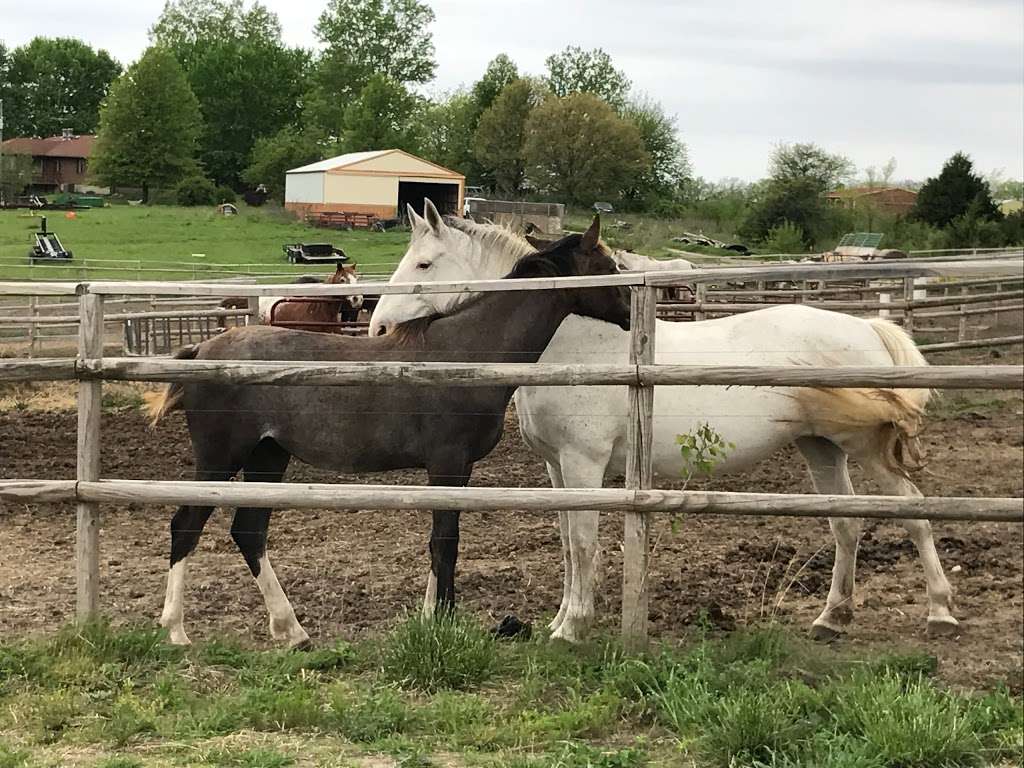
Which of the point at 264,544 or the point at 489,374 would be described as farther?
the point at 264,544

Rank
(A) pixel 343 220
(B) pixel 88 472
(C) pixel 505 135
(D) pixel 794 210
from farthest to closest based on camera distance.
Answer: (C) pixel 505 135 < (D) pixel 794 210 < (A) pixel 343 220 < (B) pixel 88 472

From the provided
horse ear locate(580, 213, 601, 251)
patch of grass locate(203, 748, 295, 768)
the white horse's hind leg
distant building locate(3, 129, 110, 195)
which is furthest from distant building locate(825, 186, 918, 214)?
distant building locate(3, 129, 110, 195)

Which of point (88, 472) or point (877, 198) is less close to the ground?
point (877, 198)

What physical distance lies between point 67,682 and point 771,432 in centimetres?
326

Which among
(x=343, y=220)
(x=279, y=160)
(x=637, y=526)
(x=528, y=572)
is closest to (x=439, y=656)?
(x=637, y=526)

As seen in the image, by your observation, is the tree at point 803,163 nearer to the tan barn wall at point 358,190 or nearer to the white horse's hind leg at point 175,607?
the tan barn wall at point 358,190

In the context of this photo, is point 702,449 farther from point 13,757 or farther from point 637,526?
point 13,757

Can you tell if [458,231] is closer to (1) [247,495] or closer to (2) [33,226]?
(1) [247,495]

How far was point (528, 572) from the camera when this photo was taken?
20.5 ft

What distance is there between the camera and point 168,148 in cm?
6431

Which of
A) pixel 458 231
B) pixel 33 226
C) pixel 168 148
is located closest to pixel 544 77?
pixel 168 148

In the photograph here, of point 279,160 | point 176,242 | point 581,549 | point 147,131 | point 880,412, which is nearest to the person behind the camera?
point 581,549

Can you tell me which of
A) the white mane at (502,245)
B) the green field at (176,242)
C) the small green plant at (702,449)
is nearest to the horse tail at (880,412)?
the small green plant at (702,449)

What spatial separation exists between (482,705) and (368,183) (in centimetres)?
4688
